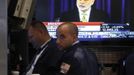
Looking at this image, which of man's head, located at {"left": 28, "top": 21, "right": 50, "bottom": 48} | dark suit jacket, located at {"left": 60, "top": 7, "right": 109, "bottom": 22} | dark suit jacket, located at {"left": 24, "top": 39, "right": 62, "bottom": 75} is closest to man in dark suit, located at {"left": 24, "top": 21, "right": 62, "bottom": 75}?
dark suit jacket, located at {"left": 24, "top": 39, "right": 62, "bottom": 75}

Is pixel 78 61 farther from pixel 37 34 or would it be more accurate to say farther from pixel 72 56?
pixel 37 34

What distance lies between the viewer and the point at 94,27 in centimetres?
527

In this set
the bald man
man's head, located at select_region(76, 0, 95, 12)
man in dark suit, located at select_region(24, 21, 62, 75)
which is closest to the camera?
the bald man

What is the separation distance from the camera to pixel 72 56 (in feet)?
10.6

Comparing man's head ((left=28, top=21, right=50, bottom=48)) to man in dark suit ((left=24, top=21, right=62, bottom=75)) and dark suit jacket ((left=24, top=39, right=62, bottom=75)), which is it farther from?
dark suit jacket ((left=24, top=39, right=62, bottom=75))

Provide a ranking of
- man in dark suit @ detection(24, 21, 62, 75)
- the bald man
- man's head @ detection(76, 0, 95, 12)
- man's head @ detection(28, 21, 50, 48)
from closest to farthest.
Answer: the bald man < man in dark suit @ detection(24, 21, 62, 75) < man's head @ detection(28, 21, 50, 48) < man's head @ detection(76, 0, 95, 12)

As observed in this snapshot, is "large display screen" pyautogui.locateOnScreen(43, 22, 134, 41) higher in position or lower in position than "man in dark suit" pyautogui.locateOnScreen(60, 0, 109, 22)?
lower

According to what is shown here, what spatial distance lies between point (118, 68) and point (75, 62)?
2153 millimetres

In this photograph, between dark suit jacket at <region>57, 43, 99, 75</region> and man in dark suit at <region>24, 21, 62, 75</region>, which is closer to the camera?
dark suit jacket at <region>57, 43, 99, 75</region>

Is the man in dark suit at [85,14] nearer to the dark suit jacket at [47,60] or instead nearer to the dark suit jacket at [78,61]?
the dark suit jacket at [78,61]

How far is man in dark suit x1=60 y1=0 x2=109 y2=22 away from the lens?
519 cm

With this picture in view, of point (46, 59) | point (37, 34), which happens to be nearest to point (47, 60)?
point (46, 59)

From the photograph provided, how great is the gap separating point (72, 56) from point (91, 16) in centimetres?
206

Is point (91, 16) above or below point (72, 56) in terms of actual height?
above
